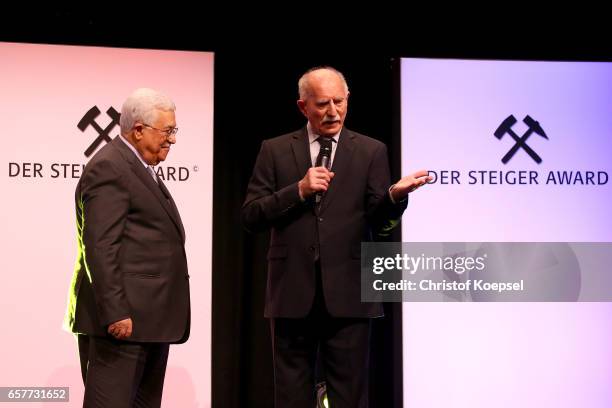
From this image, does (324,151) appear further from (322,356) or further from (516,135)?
(516,135)

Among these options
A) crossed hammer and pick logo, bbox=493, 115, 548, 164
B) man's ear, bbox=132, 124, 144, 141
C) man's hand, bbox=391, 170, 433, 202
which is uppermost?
crossed hammer and pick logo, bbox=493, 115, 548, 164

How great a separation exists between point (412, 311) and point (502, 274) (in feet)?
1.79

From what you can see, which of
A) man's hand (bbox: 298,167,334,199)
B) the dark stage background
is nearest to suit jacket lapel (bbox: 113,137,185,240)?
man's hand (bbox: 298,167,334,199)

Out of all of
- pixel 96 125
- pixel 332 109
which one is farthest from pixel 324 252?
pixel 96 125

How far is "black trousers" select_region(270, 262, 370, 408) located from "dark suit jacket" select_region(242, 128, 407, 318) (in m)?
0.06

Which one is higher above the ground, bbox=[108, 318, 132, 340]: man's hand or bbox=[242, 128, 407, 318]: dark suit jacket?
bbox=[242, 128, 407, 318]: dark suit jacket

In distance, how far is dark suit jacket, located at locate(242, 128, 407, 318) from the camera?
9.92 feet

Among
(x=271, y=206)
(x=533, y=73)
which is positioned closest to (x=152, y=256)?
(x=271, y=206)

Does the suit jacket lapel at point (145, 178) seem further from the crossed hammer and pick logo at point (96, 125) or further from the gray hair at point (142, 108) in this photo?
the crossed hammer and pick logo at point (96, 125)

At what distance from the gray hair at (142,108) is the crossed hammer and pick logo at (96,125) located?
153cm

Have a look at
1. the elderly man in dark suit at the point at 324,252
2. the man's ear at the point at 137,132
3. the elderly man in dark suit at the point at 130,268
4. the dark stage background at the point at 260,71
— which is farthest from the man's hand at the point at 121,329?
the dark stage background at the point at 260,71

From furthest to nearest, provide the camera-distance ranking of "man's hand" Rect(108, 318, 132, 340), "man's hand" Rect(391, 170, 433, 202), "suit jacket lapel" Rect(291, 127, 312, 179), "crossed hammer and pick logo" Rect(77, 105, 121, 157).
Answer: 1. "crossed hammer and pick logo" Rect(77, 105, 121, 157)
2. "suit jacket lapel" Rect(291, 127, 312, 179)
3. "man's hand" Rect(391, 170, 433, 202)
4. "man's hand" Rect(108, 318, 132, 340)

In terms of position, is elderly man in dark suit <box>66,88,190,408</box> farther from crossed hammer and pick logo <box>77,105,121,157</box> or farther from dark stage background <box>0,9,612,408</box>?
dark stage background <box>0,9,612,408</box>

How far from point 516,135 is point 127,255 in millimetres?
2608
